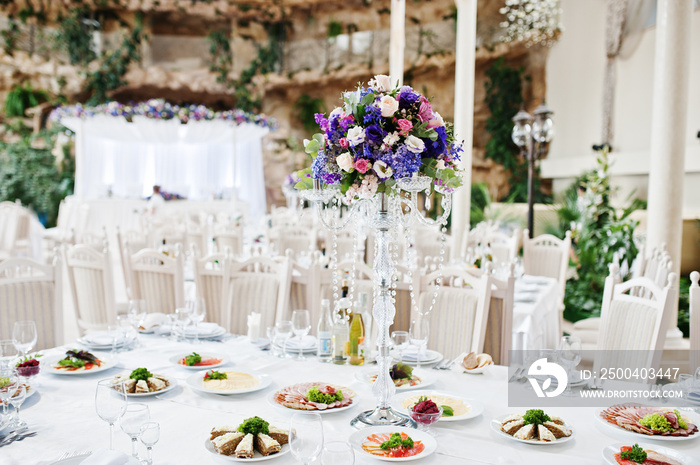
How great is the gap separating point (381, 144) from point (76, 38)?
15.1 m

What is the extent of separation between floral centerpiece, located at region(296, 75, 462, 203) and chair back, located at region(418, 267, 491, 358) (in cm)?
110

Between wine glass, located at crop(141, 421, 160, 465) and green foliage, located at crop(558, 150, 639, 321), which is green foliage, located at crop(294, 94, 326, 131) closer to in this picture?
green foliage, located at crop(558, 150, 639, 321)

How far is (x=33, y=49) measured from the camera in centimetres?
1404

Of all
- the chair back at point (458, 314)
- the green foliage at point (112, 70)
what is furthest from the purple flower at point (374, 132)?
the green foliage at point (112, 70)

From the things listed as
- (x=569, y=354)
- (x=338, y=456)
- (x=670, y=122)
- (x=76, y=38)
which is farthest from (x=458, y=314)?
(x=76, y=38)

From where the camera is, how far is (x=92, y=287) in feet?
11.7

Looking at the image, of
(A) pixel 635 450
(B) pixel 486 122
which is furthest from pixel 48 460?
(B) pixel 486 122

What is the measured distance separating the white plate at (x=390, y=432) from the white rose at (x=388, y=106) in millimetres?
851

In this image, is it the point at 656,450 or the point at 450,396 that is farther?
the point at 450,396

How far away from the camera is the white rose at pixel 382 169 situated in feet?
5.28

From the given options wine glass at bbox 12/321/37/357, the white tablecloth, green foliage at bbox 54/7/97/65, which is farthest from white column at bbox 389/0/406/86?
green foliage at bbox 54/7/97/65

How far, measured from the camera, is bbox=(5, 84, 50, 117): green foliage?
1344 centimetres

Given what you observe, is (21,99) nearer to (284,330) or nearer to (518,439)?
(284,330)

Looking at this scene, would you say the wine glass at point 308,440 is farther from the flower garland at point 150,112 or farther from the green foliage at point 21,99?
the green foliage at point 21,99
